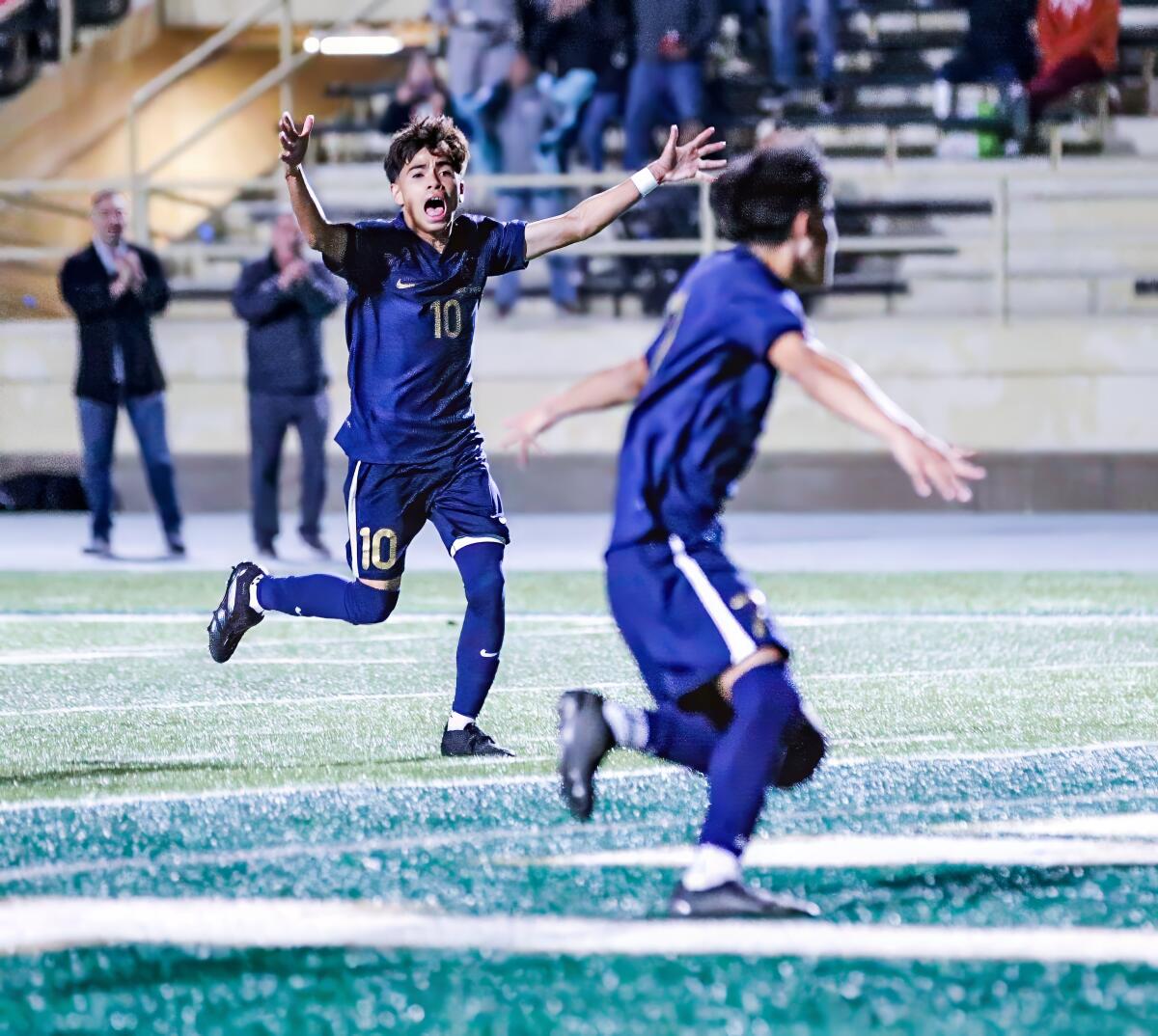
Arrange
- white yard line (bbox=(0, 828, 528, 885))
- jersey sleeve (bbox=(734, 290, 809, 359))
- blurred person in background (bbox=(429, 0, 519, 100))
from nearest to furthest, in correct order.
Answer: jersey sleeve (bbox=(734, 290, 809, 359)) < white yard line (bbox=(0, 828, 528, 885)) < blurred person in background (bbox=(429, 0, 519, 100))

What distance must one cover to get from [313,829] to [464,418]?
1.75 m

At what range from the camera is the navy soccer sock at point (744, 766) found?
4.80 m

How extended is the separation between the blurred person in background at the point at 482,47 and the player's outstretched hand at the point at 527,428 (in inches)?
537

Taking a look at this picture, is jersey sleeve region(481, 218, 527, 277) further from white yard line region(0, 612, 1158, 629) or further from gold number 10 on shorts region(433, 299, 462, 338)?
white yard line region(0, 612, 1158, 629)

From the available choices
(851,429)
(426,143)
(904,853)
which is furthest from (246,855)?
(851,429)

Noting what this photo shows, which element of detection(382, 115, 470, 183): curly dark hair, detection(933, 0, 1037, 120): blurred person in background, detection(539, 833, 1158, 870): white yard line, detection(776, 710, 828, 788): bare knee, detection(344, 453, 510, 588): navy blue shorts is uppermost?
detection(933, 0, 1037, 120): blurred person in background

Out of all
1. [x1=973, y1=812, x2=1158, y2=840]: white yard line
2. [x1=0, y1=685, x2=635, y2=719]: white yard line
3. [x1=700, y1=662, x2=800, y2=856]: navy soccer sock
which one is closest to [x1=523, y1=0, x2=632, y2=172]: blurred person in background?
[x1=0, y1=685, x2=635, y2=719]: white yard line

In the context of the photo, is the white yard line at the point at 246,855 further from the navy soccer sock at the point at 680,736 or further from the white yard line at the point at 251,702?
the white yard line at the point at 251,702

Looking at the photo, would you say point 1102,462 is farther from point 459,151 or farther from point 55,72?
point 459,151

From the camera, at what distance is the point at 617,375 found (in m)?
5.09

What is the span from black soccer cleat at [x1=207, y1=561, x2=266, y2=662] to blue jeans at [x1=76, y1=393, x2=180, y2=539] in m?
6.42

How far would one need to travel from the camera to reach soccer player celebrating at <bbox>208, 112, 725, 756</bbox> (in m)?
7.02

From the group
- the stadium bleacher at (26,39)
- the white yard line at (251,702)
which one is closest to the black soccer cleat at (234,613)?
the white yard line at (251,702)

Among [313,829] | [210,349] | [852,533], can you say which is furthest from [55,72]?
[313,829]
